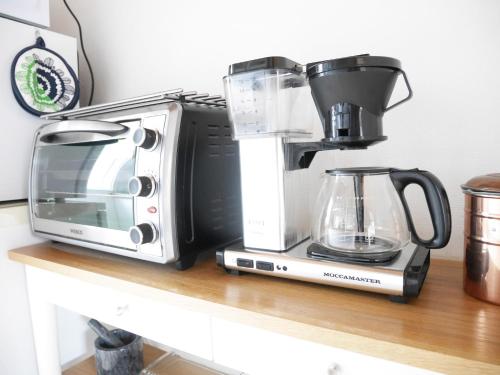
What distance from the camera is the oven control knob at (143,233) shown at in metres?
0.65

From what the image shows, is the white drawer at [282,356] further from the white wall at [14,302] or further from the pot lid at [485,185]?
the white wall at [14,302]

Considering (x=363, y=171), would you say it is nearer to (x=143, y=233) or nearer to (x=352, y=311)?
(x=352, y=311)

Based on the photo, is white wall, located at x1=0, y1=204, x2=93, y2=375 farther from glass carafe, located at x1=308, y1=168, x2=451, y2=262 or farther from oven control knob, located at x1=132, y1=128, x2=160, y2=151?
glass carafe, located at x1=308, y1=168, x2=451, y2=262

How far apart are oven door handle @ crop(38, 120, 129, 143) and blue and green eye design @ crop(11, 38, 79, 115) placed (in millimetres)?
159

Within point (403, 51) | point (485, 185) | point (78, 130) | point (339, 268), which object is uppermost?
point (403, 51)

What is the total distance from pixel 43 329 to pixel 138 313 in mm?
444

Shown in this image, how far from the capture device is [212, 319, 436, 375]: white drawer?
1.47 feet

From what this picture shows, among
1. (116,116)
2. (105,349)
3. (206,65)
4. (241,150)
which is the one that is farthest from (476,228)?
(105,349)

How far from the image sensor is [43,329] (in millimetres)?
930

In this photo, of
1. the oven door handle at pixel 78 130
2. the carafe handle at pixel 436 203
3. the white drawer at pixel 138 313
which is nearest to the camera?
the carafe handle at pixel 436 203

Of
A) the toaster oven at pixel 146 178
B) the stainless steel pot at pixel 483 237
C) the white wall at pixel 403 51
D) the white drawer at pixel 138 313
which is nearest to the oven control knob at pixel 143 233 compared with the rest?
the toaster oven at pixel 146 178

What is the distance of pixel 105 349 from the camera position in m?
1.02

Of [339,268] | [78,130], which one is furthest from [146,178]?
[339,268]

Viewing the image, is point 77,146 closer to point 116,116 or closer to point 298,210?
point 116,116
